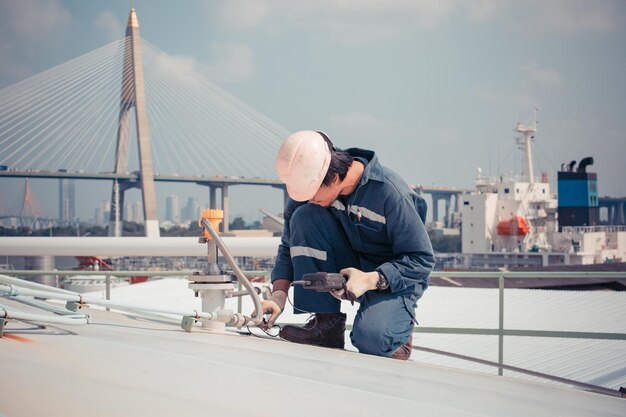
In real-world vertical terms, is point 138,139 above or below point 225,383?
above

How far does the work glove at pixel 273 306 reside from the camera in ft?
6.59

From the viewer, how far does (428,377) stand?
57.7 inches

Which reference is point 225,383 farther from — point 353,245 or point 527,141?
point 527,141

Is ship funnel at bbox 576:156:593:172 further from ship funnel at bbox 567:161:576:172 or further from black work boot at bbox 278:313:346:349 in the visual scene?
black work boot at bbox 278:313:346:349

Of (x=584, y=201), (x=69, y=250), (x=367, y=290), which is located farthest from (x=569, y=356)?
(x=584, y=201)

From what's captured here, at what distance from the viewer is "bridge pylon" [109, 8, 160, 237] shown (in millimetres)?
22234

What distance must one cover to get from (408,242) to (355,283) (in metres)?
0.26

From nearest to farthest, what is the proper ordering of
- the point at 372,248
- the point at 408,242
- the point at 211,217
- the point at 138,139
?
the point at 211,217 < the point at 408,242 < the point at 372,248 < the point at 138,139

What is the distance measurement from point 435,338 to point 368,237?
4703 millimetres

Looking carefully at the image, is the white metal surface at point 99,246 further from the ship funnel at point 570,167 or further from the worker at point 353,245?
the ship funnel at point 570,167

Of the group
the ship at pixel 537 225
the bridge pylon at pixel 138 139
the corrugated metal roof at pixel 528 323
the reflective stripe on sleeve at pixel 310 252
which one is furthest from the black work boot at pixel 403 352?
the ship at pixel 537 225

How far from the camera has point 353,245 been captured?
2209 millimetres

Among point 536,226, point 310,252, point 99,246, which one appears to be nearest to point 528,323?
point 99,246

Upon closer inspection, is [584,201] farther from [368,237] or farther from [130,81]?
[368,237]
